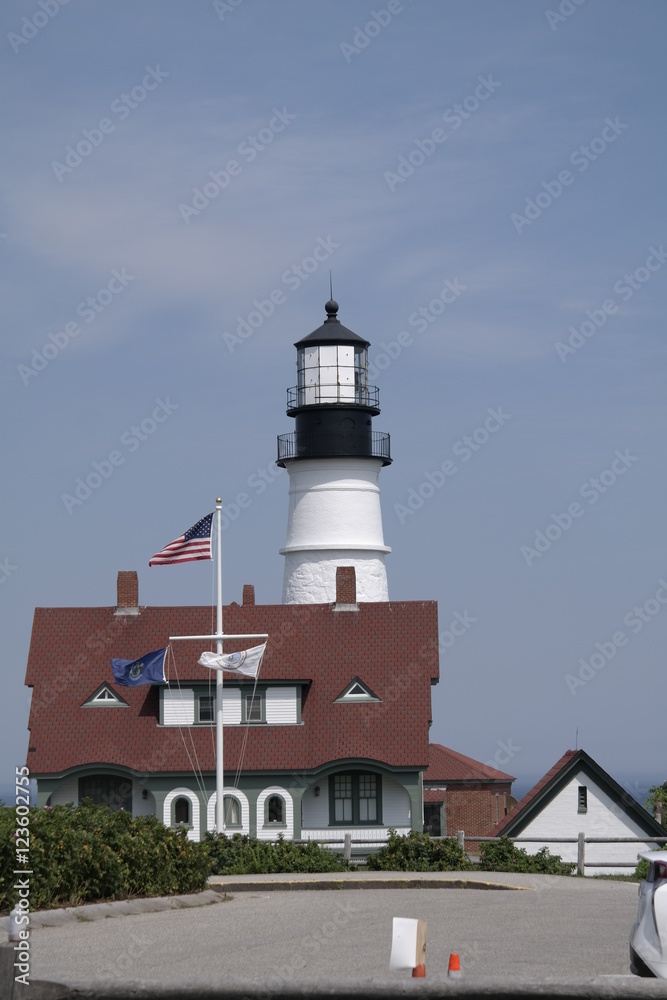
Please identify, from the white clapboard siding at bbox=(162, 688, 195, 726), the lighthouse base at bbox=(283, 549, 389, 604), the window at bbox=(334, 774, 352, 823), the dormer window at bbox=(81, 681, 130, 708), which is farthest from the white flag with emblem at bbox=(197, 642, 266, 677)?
the lighthouse base at bbox=(283, 549, 389, 604)

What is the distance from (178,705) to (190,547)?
6827 millimetres

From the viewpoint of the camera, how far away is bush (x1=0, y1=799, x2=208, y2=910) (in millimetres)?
15430

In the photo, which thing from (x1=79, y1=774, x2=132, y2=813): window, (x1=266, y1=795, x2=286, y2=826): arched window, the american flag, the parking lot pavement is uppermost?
the american flag

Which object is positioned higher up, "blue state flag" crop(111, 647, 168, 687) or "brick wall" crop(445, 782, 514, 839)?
"blue state flag" crop(111, 647, 168, 687)

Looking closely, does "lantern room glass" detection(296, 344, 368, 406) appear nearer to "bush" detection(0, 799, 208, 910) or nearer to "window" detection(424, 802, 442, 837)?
"window" detection(424, 802, 442, 837)

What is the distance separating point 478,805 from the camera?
5231cm

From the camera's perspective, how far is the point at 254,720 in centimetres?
3694

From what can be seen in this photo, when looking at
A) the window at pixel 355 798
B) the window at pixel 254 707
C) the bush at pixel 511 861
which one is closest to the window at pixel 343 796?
the window at pixel 355 798

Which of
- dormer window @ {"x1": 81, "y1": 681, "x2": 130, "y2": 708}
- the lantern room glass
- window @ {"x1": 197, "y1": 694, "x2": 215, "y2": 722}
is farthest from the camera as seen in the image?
the lantern room glass

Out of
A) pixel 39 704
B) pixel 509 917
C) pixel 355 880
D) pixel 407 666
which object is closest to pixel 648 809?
pixel 407 666

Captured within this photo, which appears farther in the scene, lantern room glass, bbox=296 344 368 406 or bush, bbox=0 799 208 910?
lantern room glass, bbox=296 344 368 406

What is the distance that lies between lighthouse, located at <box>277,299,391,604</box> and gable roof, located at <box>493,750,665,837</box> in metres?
8.41

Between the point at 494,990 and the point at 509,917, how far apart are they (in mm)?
7763

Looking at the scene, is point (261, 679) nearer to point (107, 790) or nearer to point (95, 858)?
point (107, 790)
